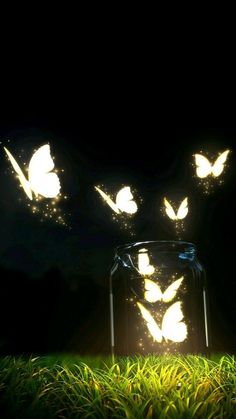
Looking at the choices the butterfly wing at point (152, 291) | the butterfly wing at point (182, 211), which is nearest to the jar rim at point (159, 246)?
Result: the butterfly wing at point (152, 291)

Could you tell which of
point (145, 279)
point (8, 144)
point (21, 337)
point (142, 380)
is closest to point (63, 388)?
point (142, 380)

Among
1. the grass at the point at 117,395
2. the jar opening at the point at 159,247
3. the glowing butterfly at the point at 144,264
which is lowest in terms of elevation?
the grass at the point at 117,395

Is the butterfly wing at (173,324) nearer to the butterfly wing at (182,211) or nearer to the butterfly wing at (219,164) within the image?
the butterfly wing at (182,211)

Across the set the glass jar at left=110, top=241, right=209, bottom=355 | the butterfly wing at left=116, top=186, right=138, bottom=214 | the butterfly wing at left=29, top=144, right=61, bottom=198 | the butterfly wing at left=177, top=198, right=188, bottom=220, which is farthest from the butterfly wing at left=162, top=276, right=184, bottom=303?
the butterfly wing at left=177, top=198, right=188, bottom=220

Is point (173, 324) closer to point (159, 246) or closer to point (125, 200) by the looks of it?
point (159, 246)

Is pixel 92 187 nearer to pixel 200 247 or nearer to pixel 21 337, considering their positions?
pixel 200 247
